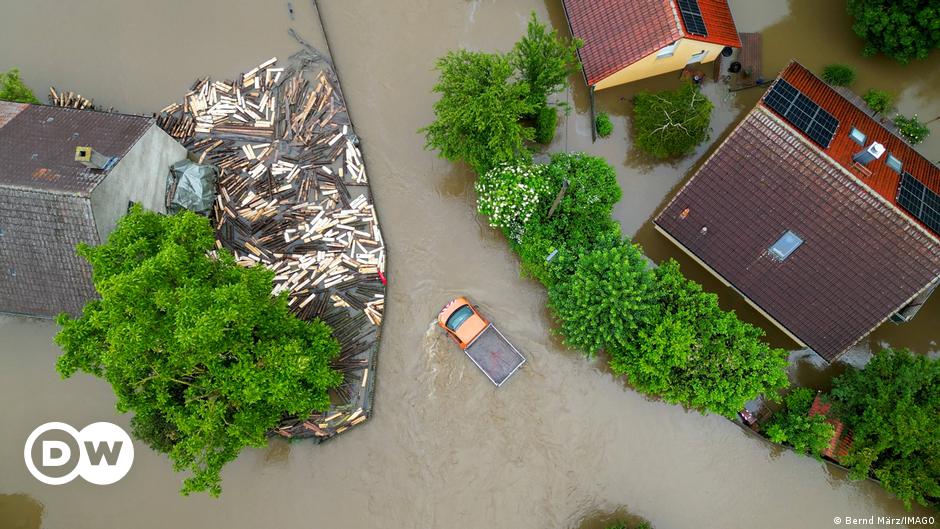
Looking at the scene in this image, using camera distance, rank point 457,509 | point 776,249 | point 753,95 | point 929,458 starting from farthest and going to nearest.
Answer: point 753,95 < point 457,509 < point 776,249 < point 929,458

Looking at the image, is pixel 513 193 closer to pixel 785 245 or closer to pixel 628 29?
pixel 628 29

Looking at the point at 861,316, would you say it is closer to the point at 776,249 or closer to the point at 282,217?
the point at 776,249

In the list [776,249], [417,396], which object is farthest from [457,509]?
[776,249]

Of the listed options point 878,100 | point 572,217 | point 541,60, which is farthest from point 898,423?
point 541,60

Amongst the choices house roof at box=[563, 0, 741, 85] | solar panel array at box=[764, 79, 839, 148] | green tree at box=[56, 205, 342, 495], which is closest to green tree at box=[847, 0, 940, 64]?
house roof at box=[563, 0, 741, 85]

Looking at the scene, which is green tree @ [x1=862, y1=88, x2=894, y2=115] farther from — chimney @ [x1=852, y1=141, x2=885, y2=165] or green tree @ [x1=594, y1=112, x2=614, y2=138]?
green tree @ [x1=594, y1=112, x2=614, y2=138]

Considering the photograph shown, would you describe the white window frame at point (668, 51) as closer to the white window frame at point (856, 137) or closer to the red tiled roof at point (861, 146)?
the red tiled roof at point (861, 146)
